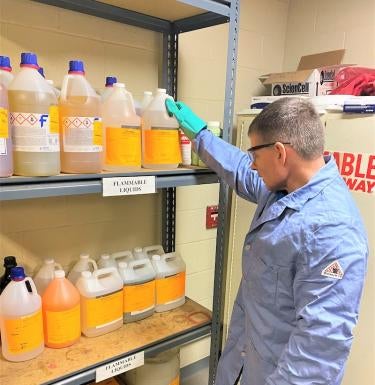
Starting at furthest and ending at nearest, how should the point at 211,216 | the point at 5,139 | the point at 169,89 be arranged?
1. the point at 211,216
2. the point at 169,89
3. the point at 5,139

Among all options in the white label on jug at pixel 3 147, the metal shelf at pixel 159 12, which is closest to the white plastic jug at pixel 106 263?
the white label on jug at pixel 3 147

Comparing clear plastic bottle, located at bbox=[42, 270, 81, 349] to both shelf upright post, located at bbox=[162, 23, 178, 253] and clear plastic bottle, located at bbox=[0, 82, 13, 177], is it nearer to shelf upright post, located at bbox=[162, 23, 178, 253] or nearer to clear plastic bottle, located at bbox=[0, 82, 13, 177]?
clear plastic bottle, located at bbox=[0, 82, 13, 177]

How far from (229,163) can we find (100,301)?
A: 0.72 m

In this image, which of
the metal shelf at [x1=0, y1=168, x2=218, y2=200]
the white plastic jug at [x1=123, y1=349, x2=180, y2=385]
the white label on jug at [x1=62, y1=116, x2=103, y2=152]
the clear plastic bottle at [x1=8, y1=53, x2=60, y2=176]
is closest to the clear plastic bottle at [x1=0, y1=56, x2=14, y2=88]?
the clear plastic bottle at [x1=8, y1=53, x2=60, y2=176]

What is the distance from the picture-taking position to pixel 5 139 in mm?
956

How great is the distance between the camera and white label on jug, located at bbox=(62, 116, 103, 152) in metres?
1.08

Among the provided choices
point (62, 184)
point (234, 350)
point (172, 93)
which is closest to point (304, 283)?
point (234, 350)

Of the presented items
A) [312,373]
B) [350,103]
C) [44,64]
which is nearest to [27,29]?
[44,64]

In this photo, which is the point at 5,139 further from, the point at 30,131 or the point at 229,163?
the point at 229,163

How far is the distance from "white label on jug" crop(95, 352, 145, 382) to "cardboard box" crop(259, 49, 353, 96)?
1491 mm

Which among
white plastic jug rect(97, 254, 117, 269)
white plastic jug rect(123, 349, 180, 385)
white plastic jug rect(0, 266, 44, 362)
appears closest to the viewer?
white plastic jug rect(0, 266, 44, 362)

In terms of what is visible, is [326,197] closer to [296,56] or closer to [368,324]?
[368,324]

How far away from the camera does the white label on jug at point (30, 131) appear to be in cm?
98

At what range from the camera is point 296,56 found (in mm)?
2297
